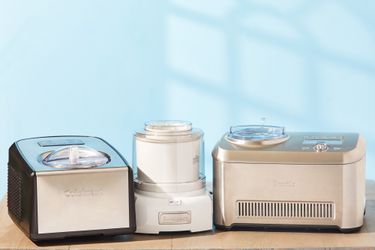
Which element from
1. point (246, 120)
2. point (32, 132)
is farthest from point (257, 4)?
point (32, 132)

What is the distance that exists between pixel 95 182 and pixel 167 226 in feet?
0.61

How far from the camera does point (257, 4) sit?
4363 millimetres

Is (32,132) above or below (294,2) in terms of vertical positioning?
below

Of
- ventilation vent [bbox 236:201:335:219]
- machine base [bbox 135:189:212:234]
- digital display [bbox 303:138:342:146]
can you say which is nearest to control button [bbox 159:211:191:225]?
machine base [bbox 135:189:212:234]

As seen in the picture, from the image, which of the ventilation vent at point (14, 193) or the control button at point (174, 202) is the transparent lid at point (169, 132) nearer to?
the control button at point (174, 202)

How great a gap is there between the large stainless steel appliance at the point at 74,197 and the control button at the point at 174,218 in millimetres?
72

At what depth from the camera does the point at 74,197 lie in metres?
1.68

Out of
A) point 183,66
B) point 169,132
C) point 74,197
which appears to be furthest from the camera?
point 183,66

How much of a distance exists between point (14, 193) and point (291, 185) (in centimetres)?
59

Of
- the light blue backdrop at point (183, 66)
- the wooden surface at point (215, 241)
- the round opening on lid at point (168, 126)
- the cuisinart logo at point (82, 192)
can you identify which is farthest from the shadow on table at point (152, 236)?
the light blue backdrop at point (183, 66)

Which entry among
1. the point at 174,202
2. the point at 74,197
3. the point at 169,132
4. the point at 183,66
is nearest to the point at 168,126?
the point at 169,132

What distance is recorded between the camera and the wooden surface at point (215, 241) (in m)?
1.67

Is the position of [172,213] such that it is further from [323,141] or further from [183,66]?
[183,66]

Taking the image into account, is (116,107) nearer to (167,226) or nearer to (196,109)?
(196,109)
